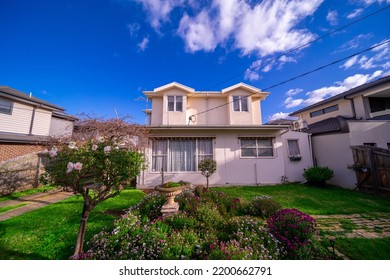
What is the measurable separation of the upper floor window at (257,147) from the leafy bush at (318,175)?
2.22 metres

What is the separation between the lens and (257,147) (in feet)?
29.9

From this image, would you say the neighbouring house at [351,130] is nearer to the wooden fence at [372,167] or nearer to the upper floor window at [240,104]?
the wooden fence at [372,167]

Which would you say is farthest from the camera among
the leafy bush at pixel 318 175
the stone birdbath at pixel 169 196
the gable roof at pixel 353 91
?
the gable roof at pixel 353 91

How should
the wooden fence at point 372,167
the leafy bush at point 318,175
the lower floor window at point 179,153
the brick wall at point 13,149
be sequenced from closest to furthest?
the wooden fence at point 372,167
the leafy bush at point 318,175
the brick wall at point 13,149
the lower floor window at point 179,153

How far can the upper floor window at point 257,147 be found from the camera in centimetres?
903

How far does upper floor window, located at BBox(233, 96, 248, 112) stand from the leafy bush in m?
6.22

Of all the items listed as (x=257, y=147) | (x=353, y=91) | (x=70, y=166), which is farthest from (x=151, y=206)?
(x=353, y=91)

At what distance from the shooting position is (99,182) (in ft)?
8.55

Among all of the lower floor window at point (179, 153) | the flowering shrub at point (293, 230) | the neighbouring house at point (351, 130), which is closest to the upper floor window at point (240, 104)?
the neighbouring house at point (351, 130)

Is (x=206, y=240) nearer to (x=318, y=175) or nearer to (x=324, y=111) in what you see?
(x=318, y=175)

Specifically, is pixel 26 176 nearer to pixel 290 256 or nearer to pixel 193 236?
pixel 193 236

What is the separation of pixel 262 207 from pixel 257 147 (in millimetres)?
5347

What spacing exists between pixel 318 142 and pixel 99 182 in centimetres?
1250

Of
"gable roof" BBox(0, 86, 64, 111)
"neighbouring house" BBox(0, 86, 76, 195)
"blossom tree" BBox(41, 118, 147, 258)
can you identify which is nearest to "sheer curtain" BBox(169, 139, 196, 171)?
"blossom tree" BBox(41, 118, 147, 258)
